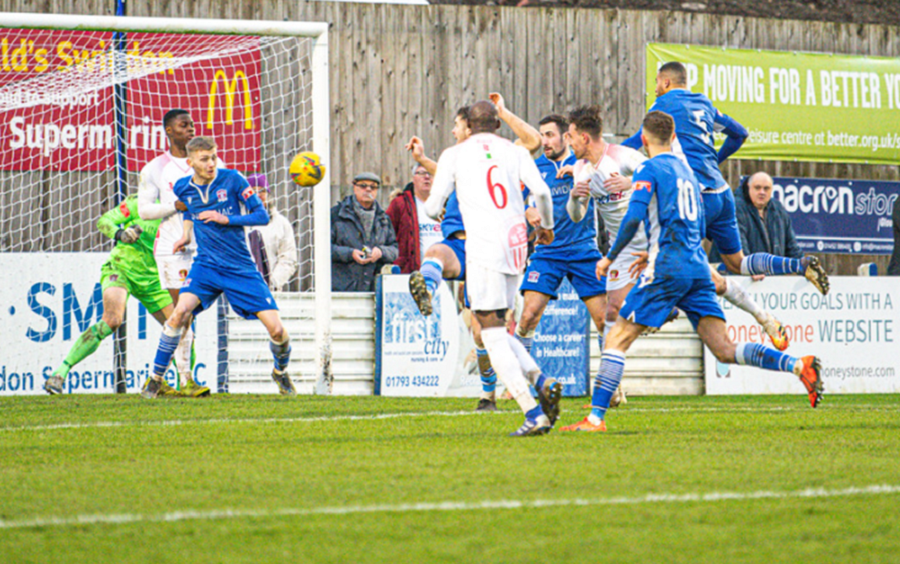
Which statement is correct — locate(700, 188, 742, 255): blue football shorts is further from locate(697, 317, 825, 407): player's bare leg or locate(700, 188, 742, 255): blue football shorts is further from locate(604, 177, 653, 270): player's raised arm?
locate(604, 177, 653, 270): player's raised arm

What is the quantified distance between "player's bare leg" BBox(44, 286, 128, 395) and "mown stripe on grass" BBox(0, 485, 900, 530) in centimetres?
754

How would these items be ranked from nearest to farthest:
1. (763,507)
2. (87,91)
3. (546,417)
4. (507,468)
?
(763,507) < (507,468) < (546,417) < (87,91)

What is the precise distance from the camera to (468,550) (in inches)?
133

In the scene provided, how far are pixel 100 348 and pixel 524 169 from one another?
6.84 metres

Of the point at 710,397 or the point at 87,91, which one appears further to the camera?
the point at 87,91

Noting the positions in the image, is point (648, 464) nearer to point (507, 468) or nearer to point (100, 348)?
point (507, 468)

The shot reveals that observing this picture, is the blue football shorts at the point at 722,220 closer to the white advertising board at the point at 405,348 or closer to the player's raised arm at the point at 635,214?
the player's raised arm at the point at 635,214

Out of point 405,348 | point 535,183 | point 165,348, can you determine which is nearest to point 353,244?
point 405,348

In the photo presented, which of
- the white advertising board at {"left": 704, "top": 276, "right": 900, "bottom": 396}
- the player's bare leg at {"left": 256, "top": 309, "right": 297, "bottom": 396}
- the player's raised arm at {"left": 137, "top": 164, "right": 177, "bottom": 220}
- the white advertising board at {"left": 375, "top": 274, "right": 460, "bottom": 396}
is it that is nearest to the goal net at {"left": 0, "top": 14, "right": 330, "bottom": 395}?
the player's bare leg at {"left": 256, "top": 309, "right": 297, "bottom": 396}

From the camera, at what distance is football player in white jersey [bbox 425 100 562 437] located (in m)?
6.68

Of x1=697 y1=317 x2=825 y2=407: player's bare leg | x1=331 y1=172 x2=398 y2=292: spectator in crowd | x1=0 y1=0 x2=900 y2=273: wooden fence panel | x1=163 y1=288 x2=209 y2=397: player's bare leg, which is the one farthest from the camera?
x1=0 y1=0 x2=900 y2=273: wooden fence panel

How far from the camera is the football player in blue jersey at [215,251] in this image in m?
10.3

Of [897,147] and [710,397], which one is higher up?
[897,147]

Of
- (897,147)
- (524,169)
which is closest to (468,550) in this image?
(524,169)
